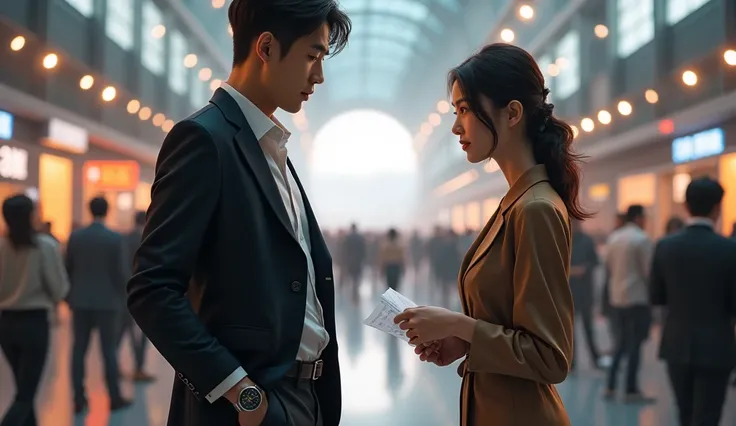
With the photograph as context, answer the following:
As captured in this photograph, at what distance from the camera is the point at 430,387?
7449 mm

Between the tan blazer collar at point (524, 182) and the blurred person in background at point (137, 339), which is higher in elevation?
the tan blazer collar at point (524, 182)

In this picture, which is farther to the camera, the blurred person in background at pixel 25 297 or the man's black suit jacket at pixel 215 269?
the blurred person in background at pixel 25 297

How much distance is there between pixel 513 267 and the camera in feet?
6.18

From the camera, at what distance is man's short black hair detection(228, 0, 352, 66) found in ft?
6.12

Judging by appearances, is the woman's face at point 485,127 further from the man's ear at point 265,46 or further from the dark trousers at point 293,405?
the dark trousers at point 293,405

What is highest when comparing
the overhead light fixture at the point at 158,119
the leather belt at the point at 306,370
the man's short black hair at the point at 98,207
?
the overhead light fixture at the point at 158,119

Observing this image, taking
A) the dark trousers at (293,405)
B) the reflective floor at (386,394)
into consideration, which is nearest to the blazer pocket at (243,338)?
the dark trousers at (293,405)

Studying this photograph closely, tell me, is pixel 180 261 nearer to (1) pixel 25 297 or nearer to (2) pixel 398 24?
(1) pixel 25 297

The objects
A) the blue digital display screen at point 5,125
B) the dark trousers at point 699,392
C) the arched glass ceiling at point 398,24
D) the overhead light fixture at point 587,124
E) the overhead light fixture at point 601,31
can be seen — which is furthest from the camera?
the arched glass ceiling at point 398,24

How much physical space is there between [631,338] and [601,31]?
1252 centimetres

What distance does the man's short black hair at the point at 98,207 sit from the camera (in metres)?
6.49

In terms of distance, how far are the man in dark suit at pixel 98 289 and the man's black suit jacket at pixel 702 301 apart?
4223mm

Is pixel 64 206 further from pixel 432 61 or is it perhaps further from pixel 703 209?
pixel 432 61

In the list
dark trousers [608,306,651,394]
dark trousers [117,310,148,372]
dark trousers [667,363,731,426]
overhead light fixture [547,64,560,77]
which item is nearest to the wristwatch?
dark trousers [667,363,731,426]
